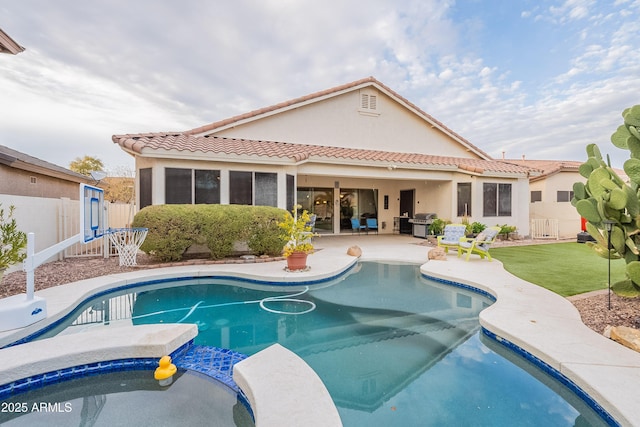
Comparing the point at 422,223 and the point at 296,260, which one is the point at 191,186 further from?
the point at 422,223

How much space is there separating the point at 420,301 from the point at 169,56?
1596cm

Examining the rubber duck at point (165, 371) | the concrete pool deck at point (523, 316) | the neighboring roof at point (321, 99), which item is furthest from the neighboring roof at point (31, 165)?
the rubber duck at point (165, 371)

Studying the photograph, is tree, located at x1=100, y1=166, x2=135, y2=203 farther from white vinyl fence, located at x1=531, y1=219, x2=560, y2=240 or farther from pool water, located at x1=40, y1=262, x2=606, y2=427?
white vinyl fence, located at x1=531, y1=219, x2=560, y2=240

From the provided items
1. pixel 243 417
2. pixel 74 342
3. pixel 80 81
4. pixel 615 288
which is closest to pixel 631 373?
pixel 615 288

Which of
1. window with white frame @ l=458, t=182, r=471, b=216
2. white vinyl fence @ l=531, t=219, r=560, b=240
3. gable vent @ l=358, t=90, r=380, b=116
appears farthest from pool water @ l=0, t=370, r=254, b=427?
white vinyl fence @ l=531, t=219, r=560, b=240

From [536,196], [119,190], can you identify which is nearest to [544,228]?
[536,196]

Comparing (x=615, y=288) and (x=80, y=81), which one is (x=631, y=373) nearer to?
(x=615, y=288)

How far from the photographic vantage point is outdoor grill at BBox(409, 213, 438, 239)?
17.0 metres

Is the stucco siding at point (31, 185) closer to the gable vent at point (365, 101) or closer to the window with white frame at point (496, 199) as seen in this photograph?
the gable vent at point (365, 101)

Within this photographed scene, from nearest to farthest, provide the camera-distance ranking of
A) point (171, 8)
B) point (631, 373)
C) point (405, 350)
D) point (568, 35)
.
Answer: point (631, 373) < point (405, 350) < point (171, 8) < point (568, 35)

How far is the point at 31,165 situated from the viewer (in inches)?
475

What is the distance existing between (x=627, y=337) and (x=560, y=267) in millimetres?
6732

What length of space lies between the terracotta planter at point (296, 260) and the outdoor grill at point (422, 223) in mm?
10329

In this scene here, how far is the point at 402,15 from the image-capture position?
48.9 feet
